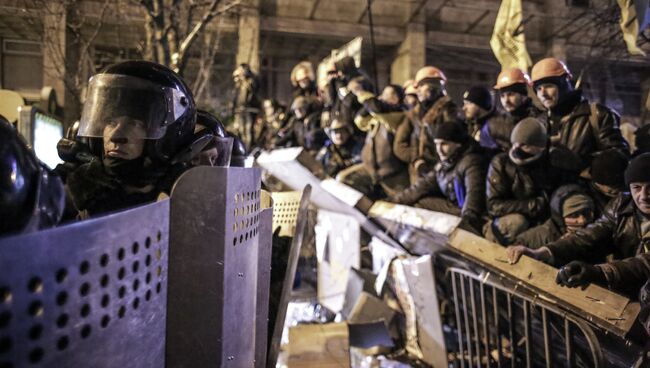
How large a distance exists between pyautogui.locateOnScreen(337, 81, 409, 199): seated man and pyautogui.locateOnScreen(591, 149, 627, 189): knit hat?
10.9 feet

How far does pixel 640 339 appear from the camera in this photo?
101 inches

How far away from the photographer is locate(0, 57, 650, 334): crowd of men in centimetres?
220

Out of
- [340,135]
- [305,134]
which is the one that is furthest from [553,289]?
[305,134]

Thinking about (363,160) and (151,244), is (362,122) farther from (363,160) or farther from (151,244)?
(151,244)

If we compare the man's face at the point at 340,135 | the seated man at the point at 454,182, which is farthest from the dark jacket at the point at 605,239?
the man's face at the point at 340,135

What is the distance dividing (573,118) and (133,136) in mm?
4268

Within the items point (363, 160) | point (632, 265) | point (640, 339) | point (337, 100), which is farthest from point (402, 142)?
point (640, 339)

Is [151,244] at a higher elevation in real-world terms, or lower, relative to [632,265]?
higher

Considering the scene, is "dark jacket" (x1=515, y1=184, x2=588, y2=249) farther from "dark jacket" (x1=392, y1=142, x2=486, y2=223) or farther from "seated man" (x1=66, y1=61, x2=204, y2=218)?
"seated man" (x1=66, y1=61, x2=204, y2=218)

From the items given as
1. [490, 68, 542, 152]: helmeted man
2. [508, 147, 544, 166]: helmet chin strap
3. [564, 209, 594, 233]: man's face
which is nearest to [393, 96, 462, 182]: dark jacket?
[490, 68, 542, 152]: helmeted man

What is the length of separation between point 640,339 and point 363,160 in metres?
5.48

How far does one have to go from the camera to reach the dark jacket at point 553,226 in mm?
4203

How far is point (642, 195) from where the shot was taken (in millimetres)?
3189

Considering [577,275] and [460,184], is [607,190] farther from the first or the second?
[460,184]
